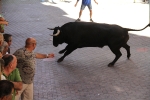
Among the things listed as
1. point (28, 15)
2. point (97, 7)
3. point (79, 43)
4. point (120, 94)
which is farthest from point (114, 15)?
point (120, 94)

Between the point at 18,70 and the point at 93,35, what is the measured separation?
410 cm

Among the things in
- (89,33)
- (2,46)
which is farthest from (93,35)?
(2,46)

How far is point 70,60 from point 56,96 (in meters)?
2.47

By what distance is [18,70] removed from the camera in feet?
14.6

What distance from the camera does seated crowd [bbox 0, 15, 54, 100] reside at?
3.69 m

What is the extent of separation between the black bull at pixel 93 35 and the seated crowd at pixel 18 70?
2.79m

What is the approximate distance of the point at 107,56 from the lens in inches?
356

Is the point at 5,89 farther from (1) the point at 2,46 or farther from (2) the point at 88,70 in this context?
(2) the point at 88,70

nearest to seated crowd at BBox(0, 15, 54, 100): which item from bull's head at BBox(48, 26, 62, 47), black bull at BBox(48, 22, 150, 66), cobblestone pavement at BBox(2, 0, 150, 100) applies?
cobblestone pavement at BBox(2, 0, 150, 100)

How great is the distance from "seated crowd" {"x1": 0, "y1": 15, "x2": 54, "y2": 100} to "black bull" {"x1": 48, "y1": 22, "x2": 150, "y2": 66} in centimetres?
279

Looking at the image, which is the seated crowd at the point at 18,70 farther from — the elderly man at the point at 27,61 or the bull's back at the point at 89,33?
the bull's back at the point at 89,33

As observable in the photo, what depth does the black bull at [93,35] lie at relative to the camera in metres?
8.14

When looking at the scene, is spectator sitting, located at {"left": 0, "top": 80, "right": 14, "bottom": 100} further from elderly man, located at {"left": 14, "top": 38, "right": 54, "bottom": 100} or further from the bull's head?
the bull's head

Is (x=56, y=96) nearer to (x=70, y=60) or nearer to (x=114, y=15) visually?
(x=70, y=60)
